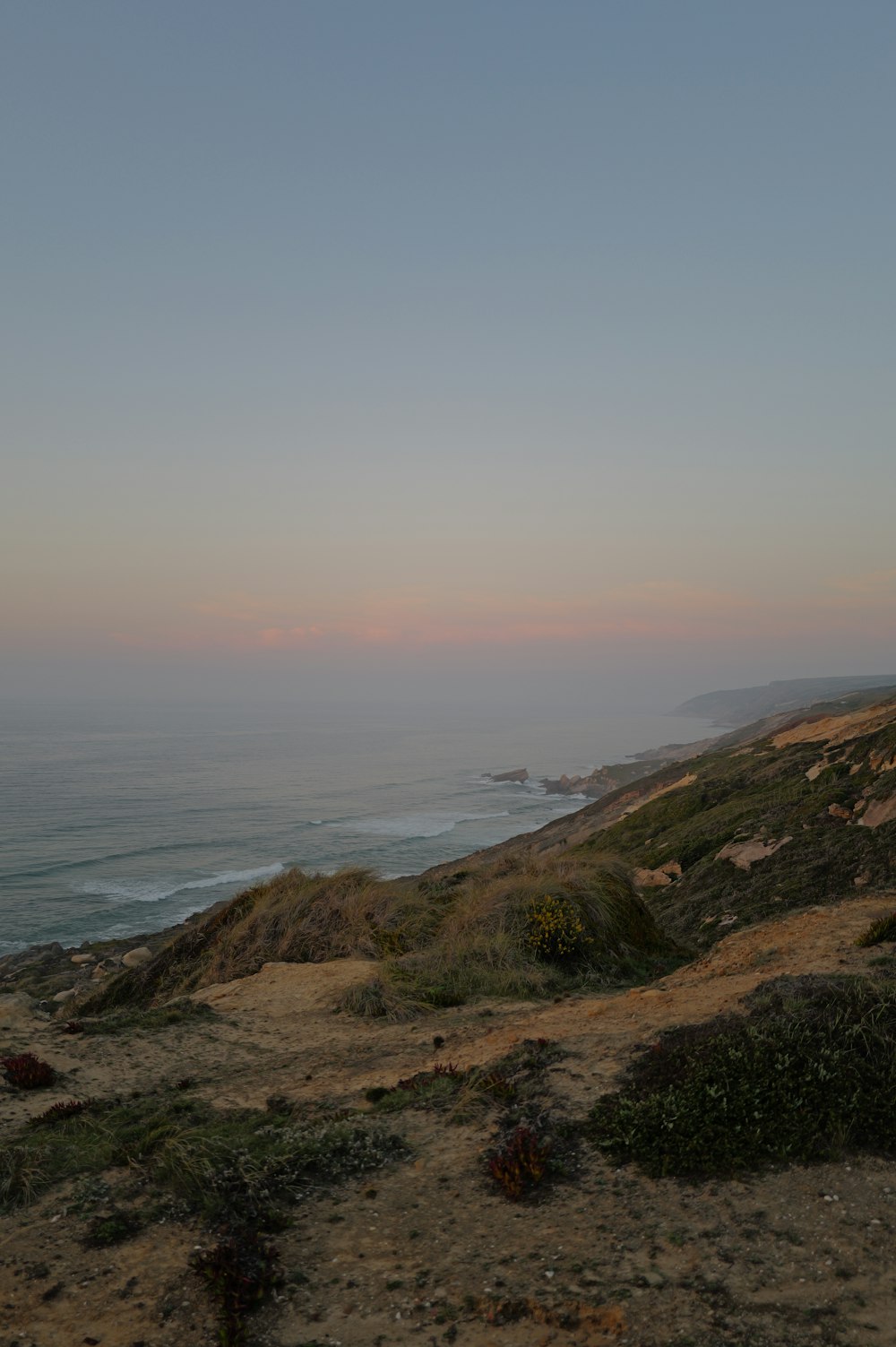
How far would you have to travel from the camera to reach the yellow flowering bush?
13242mm

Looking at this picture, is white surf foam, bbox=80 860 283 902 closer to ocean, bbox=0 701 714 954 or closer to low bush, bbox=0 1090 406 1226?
ocean, bbox=0 701 714 954

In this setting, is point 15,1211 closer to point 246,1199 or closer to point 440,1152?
point 246,1199

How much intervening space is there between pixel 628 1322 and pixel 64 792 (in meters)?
86.3

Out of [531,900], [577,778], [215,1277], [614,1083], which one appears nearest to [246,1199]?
[215,1277]

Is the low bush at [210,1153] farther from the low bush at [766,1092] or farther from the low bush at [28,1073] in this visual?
the low bush at [766,1092]

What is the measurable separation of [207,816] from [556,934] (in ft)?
206

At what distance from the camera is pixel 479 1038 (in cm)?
962

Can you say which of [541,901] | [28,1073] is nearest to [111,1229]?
[28,1073]

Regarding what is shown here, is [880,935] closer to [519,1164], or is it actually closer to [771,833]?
[519,1164]

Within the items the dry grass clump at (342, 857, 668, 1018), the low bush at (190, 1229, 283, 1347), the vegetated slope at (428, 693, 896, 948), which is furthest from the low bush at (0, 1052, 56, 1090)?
the vegetated slope at (428, 693, 896, 948)

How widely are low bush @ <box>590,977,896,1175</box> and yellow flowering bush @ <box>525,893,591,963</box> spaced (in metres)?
5.82

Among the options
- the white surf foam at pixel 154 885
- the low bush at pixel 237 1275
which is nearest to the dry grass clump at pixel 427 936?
the low bush at pixel 237 1275

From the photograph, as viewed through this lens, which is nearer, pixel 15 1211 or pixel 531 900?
pixel 15 1211

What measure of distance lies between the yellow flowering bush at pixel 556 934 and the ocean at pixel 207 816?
36.0ft
